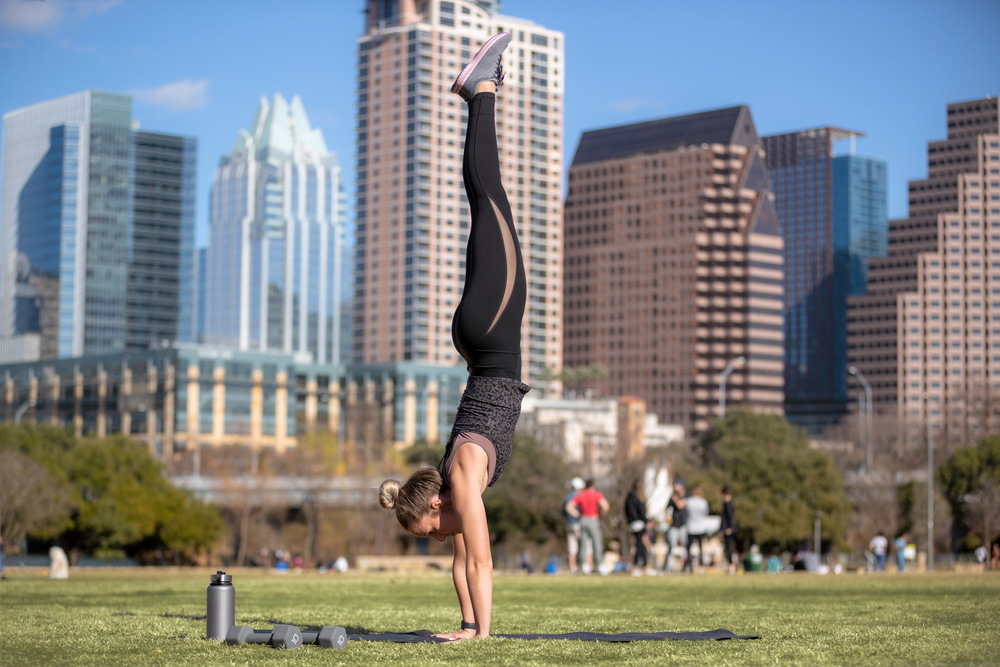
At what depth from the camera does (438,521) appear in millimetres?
6668

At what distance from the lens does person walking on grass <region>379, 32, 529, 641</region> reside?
648 cm

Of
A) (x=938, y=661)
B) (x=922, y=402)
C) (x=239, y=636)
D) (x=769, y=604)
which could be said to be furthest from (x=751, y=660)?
(x=922, y=402)

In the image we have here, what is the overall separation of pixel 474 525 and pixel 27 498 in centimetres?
4183

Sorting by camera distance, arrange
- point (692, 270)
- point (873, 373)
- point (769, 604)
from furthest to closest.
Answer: point (873, 373)
point (692, 270)
point (769, 604)

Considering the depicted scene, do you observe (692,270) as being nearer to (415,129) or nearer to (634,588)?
(415,129)

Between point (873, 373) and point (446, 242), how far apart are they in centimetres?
7061

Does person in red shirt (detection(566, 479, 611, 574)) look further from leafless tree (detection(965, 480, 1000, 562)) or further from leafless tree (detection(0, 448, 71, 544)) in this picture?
leafless tree (detection(965, 480, 1000, 562))

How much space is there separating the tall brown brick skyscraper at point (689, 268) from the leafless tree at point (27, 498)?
125 metres

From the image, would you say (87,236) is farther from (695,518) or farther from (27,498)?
(695,518)

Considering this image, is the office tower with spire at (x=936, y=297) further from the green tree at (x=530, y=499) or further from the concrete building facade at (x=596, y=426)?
the green tree at (x=530, y=499)

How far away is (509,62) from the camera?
177875 millimetres

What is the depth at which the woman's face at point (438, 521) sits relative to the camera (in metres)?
6.64

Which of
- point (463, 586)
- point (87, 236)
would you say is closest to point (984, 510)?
point (463, 586)

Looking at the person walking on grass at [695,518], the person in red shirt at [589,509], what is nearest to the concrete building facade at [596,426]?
the person walking on grass at [695,518]
